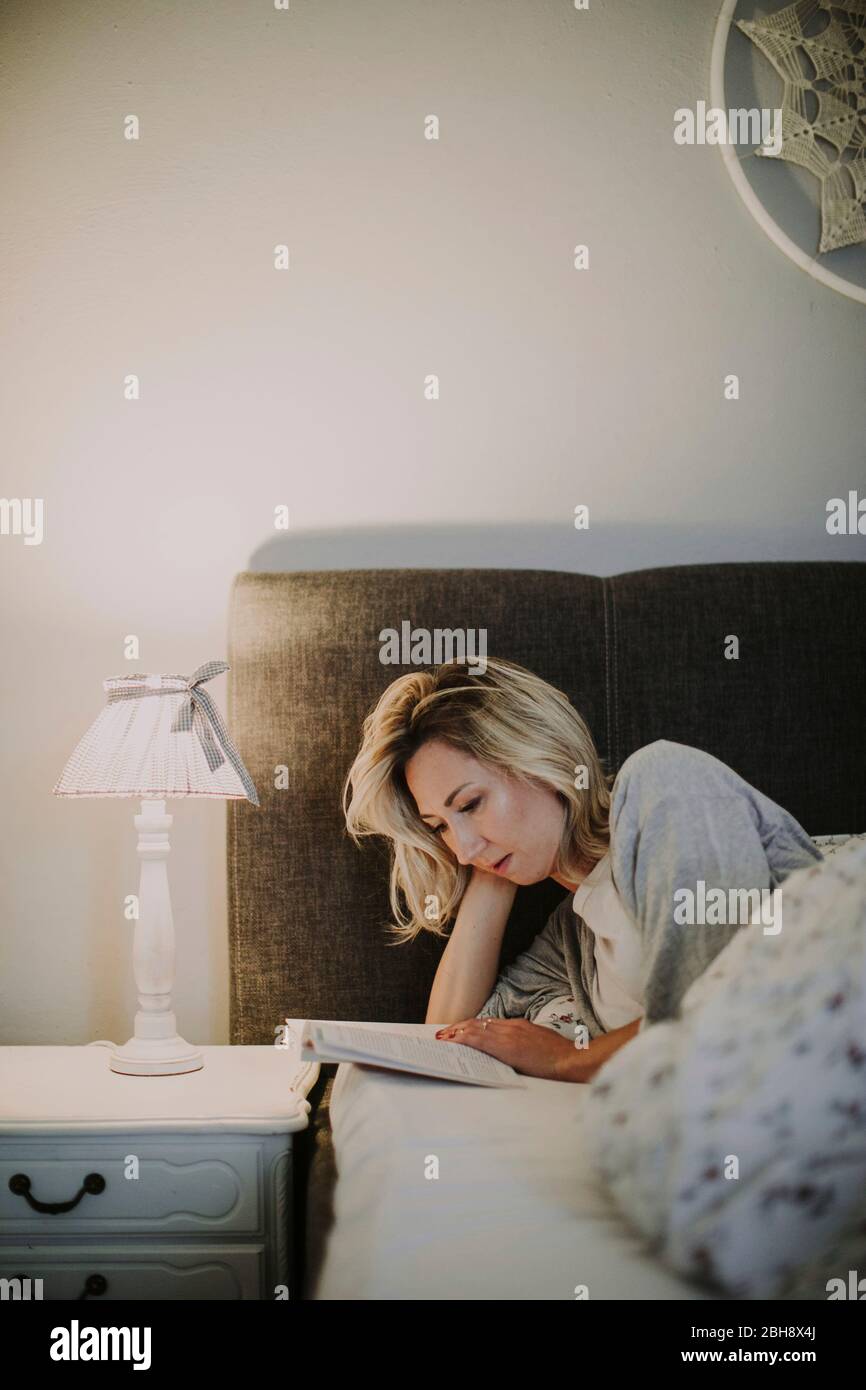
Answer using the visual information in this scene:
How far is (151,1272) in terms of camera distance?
4.64 ft

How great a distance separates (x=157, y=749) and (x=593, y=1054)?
717 millimetres

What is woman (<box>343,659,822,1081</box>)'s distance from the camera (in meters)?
1.44

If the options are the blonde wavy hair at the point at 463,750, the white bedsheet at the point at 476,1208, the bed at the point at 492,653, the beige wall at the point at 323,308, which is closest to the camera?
the white bedsheet at the point at 476,1208

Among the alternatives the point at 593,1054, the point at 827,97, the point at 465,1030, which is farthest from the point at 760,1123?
the point at 827,97

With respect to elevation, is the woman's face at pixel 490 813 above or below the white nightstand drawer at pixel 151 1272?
above

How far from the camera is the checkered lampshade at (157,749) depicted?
1.58 metres

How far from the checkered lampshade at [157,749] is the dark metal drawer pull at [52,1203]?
49cm

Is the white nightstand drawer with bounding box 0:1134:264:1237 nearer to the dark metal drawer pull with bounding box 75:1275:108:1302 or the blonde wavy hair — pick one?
the dark metal drawer pull with bounding box 75:1275:108:1302

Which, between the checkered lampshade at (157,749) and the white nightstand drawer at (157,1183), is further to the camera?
the checkered lampshade at (157,749)

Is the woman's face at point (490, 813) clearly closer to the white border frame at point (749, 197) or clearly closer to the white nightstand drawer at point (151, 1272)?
the white nightstand drawer at point (151, 1272)

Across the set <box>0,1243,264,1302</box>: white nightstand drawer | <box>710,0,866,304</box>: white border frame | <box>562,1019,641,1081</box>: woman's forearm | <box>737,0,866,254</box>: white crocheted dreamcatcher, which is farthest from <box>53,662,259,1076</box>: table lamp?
<box>737,0,866,254</box>: white crocheted dreamcatcher

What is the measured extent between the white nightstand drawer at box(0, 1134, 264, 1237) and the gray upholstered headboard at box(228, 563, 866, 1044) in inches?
13.5

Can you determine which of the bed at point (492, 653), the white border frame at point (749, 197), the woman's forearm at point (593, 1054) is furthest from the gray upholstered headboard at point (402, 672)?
the white border frame at point (749, 197)
